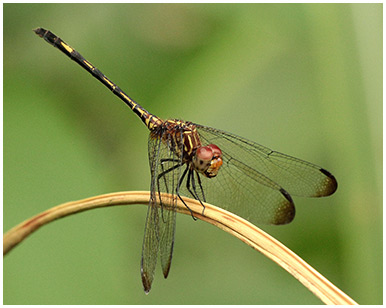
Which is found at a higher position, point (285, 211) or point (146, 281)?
point (285, 211)

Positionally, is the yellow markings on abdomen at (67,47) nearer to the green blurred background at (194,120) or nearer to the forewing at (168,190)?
the green blurred background at (194,120)

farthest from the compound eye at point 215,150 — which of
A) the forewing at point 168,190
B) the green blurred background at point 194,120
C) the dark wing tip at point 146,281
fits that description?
the dark wing tip at point 146,281

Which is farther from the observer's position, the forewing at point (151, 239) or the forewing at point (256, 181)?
the forewing at point (256, 181)

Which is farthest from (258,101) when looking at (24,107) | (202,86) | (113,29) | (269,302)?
(24,107)

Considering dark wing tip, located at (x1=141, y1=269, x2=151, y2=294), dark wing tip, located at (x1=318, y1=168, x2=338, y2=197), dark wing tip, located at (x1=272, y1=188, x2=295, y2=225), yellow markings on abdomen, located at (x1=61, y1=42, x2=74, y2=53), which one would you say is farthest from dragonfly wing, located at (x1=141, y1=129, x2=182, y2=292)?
yellow markings on abdomen, located at (x1=61, y1=42, x2=74, y2=53)

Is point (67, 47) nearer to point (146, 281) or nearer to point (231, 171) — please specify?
point (231, 171)

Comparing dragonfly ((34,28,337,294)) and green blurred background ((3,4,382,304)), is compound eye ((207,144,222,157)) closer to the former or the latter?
dragonfly ((34,28,337,294))

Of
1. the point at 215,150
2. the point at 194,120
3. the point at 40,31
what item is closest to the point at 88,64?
the point at 40,31
